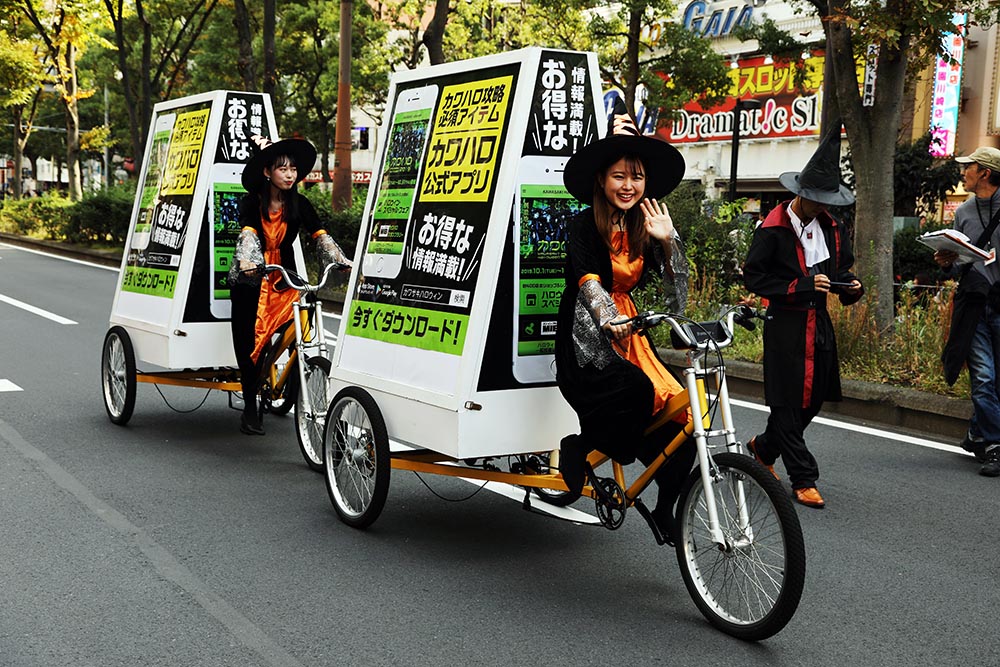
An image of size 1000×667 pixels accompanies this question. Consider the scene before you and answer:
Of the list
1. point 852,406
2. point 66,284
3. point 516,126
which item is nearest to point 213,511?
point 516,126

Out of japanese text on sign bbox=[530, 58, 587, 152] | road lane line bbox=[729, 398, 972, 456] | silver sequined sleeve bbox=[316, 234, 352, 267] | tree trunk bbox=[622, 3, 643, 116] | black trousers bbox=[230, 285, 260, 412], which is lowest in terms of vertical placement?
road lane line bbox=[729, 398, 972, 456]

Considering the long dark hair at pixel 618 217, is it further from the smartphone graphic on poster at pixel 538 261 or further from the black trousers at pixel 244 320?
the black trousers at pixel 244 320

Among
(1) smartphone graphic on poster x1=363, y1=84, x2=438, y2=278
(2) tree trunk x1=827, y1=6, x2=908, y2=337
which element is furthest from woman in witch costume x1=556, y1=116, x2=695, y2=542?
(2) tree trunk x1=827, y1=6, x2=908, y2=337

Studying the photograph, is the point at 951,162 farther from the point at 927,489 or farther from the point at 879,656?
the point at 879,656

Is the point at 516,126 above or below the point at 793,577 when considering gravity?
above

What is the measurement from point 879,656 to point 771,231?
2690 millimetres

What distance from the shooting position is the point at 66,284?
816 inches

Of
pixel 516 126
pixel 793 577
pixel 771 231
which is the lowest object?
pixel 793 577

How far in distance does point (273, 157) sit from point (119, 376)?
7.36 feet

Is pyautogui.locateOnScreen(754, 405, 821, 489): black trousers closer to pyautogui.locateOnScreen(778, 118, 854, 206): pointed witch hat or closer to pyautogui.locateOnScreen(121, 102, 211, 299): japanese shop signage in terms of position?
pyautogui.locateOnScreen(778, 118, 854, 206): pointed witch hat

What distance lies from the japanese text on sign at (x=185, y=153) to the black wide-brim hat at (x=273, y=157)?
934 mm

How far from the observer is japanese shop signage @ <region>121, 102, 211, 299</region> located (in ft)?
26.6

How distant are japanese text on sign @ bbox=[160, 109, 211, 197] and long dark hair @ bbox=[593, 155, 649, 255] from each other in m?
4.07

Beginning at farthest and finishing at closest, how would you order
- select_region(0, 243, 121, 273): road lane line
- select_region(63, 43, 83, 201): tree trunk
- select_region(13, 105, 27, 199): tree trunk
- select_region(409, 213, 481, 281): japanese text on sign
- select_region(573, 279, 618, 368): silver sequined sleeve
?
select_region(13, 105, 27, 199): tree trunk, select_region(63, 43, 83, 201): tree trunk, select_region(0, 243, 121, 273): road lane line, select_region(409, 213, 481, 281): japanese text on sign, select_region(573, 279, 618, 368): silver sequined sleeve
